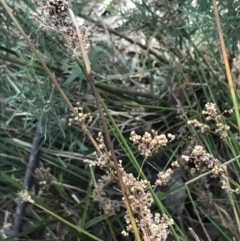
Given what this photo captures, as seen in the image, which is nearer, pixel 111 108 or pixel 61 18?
pixel 61 18

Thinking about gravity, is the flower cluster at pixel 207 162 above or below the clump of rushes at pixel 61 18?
below

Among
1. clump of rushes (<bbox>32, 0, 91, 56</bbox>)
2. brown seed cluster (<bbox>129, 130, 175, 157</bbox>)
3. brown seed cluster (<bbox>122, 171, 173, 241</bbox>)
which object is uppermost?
clump of rushes (<bbox>32, 0, 91, 56</bbox>)

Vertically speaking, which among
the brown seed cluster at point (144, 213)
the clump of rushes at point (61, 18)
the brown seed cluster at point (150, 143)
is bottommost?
the brown seed cluster at point (144, 213)

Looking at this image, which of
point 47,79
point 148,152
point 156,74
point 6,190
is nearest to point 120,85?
point 156,74

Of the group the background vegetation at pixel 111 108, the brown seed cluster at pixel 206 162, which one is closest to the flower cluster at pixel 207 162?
the brown seed cluster at pixel 206 162

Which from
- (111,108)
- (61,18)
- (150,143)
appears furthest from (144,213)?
(111,108)

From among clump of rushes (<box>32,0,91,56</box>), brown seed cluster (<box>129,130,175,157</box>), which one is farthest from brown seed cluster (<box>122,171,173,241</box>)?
clump of rushes (<box>32,0,91,56</box>)

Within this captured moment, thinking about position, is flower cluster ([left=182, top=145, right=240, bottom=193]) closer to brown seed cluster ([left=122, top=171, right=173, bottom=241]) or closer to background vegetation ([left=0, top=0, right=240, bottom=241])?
brown seed cluster ([left=122, top=171, right=173, bottom=241])

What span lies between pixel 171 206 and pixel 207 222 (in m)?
0.11

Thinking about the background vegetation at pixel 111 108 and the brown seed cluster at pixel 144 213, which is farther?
the background vegetation at pixel 111 108

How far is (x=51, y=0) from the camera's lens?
49 cm

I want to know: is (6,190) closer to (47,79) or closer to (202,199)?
(47,79)

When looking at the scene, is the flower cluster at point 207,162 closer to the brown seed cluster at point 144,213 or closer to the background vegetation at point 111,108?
the brown seed cluster at point 144,213

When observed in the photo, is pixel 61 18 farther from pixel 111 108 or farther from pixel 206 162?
pixel 111 108
